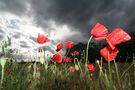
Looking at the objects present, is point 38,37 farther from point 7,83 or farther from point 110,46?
point 110,46

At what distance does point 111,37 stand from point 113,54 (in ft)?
0.51

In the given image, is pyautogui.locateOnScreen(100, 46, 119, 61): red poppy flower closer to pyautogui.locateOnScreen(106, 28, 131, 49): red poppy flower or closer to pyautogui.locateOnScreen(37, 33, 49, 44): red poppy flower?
pyautogui.locateOnScreen(106, 28, 131, 49): red poppy flower

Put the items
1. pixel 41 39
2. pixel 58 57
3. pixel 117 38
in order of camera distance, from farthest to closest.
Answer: pixel 58 57
pixel 41 39
pixel 117 38

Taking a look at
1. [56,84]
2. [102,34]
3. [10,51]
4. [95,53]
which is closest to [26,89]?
[56,84]

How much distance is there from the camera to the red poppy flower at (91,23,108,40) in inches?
123

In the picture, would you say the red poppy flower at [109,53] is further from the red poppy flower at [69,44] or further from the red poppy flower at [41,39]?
the red poppy flower at [69,44]

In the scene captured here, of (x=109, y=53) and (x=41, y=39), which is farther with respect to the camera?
(x=41, y=39)

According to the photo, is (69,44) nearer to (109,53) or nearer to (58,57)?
(58,57)

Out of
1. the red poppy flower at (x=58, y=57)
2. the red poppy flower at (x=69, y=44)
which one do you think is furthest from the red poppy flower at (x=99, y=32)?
the red poppy flower at (x=69, y=44)

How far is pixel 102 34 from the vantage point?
3129mm

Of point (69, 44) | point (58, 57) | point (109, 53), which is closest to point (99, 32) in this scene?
point (109, 53)

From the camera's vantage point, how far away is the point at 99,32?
314cm

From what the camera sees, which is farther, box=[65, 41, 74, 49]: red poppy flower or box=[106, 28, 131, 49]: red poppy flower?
box=[65, 41, 74, 49]: red poppy flower

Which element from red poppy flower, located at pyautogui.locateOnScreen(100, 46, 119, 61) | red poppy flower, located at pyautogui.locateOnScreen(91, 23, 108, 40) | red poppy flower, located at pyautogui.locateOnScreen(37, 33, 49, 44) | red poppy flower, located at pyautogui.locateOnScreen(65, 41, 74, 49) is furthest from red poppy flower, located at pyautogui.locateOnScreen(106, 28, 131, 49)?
red poppy flower, located at pyautogui.locateOnScreen(65, 41, 74, 49)
